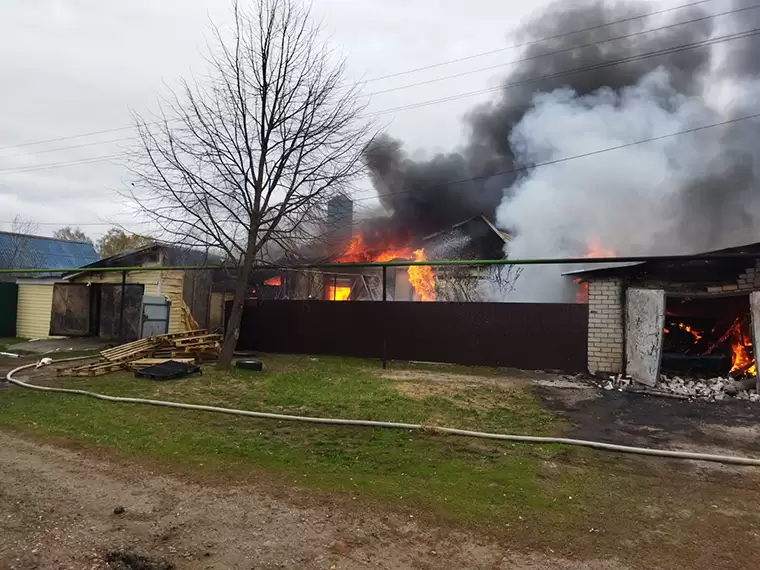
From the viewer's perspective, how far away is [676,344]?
9.06 meters

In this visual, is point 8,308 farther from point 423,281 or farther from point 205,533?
point 205,533

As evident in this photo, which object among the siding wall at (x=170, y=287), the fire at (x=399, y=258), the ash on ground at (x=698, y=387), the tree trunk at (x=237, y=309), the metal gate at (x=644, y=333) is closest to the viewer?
the ash on ground at (x=698, y=387)

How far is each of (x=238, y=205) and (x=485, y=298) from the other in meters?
8.68

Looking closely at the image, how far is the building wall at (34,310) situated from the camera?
16.5 meters

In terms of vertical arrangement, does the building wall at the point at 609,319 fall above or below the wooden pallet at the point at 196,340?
above

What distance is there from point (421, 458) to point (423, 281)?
1415 cm

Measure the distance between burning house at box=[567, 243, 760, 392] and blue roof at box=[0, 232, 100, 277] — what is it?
31.4 meters

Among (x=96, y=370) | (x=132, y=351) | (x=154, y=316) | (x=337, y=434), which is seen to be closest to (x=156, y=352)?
(x=132, y=351)

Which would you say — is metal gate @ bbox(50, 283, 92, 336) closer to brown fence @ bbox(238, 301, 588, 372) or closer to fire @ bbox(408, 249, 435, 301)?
brown fence @ bbox(238, 301, 588, 372)

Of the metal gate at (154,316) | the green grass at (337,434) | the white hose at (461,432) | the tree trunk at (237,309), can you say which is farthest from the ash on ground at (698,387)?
the metal gate at (154,316)

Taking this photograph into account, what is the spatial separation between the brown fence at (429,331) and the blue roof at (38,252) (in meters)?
23.9

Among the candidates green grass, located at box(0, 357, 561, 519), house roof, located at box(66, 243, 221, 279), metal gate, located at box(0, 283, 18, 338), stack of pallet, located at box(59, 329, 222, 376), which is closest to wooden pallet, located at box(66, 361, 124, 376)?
stack of pallet, located at box(59, 329, 222, 376)

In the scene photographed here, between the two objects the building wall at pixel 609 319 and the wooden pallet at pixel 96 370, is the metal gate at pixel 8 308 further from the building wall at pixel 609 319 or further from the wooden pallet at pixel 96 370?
the building wall at pixel 609 319

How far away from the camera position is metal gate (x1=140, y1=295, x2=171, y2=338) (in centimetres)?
1355
